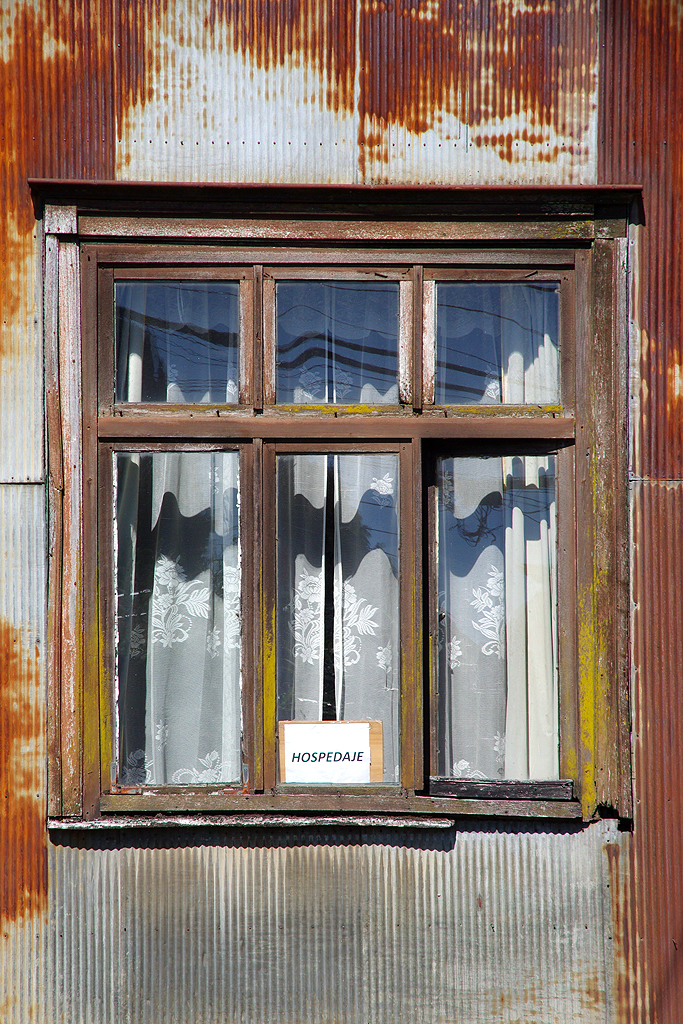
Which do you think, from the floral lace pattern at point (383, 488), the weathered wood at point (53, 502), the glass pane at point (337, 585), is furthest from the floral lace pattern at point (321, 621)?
the weathered wood at point (53, 502)

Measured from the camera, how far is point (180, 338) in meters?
2.91

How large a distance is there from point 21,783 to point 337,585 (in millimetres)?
1524

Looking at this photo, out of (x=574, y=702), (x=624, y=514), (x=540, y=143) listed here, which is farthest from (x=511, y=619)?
(x=540, y=143)

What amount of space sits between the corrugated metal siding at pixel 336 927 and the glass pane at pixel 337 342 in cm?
184

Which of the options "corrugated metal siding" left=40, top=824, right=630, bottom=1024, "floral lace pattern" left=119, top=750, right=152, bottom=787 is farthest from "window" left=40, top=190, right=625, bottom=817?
"corrugated metal siding" left=40, top=824, right=630, bottom=1024

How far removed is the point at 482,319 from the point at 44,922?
3092mm

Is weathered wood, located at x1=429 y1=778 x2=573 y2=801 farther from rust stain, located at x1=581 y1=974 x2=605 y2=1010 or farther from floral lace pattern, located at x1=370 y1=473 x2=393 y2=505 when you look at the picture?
floral lace pattern, located at x1=370 y1=473 x2=393 y2=505

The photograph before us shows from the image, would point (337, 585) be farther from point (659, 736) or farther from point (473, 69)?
point (473, 69)

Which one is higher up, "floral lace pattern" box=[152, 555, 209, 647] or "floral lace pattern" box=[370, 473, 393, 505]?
"floral lace pattern" box=[370, 473, 393, 505]

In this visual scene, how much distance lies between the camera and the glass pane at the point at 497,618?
9.48ft

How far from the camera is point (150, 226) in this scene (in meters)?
2.86

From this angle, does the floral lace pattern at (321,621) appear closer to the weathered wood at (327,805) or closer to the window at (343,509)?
the window at (343,509)

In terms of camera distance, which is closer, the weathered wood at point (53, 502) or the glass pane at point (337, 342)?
the weathered wood at point (53, 502)

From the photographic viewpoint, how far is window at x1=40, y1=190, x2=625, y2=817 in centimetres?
284
